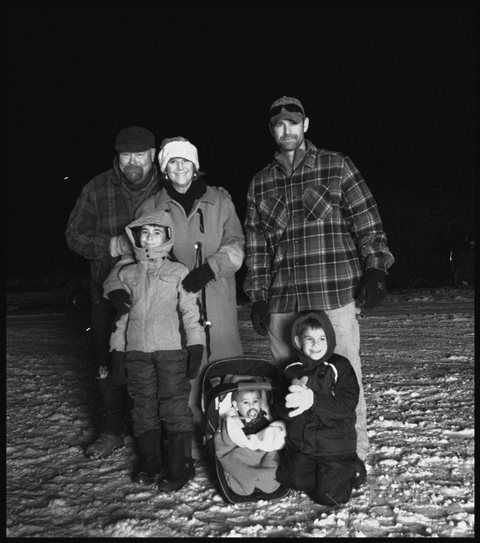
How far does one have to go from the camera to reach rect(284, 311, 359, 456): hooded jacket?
3.01 metres

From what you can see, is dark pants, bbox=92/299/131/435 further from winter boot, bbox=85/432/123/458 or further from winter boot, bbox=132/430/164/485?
winter boot, bbox=132/430/164/485

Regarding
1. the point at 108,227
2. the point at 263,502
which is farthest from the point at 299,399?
the point at 108,227

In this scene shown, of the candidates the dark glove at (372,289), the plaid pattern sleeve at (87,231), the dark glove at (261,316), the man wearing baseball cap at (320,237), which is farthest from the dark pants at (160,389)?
the dark glove at (372,289)

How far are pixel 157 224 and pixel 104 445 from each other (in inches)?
64.6

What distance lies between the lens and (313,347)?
308cm

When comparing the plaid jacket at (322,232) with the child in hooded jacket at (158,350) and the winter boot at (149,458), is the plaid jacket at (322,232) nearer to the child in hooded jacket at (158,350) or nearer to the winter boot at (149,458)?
the child in hooded jacket at (158,350)

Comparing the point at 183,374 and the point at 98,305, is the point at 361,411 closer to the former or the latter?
the point at 183,374

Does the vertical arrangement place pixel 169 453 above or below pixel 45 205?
below

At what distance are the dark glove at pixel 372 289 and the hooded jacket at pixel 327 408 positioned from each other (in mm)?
289

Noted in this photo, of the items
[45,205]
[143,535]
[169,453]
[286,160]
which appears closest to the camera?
[143,535]

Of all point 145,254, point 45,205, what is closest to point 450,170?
point 45,205

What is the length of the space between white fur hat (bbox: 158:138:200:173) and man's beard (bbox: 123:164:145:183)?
0.96 ft

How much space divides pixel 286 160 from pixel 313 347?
1.24 meters

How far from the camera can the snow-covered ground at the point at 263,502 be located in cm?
280
